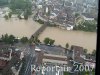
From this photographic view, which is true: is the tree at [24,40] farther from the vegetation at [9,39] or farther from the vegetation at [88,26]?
the vegetation at [88,26]

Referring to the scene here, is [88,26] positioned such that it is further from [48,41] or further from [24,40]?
[24,40]

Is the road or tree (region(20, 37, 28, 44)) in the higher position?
tree (region(20, 37, 28, 44))

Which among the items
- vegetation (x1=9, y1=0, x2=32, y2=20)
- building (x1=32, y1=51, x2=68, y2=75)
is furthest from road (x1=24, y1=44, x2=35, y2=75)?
vegetation (x1=9, y1=0, x2=32, y2=20)

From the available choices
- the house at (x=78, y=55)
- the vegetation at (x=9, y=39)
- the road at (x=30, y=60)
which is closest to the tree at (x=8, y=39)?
the vegetation at (x=9, y=39)

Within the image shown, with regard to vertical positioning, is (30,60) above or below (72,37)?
below

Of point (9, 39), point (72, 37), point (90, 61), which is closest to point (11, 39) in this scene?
point (9, 39)

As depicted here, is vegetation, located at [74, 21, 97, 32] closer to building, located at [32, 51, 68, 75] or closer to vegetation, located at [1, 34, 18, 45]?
building, located at [32, 51, 68, 75]
